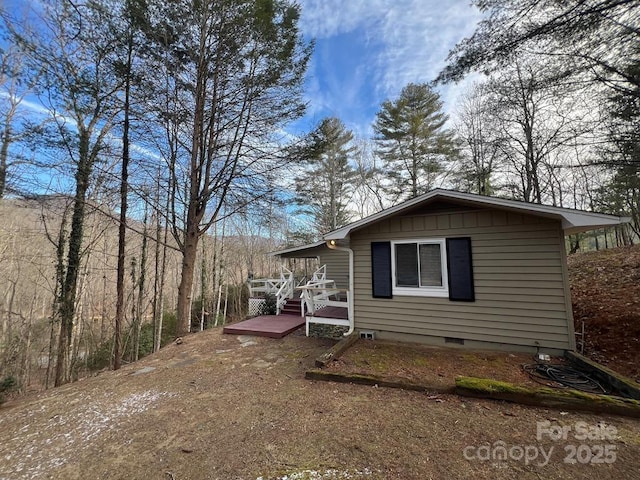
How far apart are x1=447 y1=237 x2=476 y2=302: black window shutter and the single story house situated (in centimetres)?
2

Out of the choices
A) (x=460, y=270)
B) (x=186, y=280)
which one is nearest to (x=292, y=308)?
(x=186, y=280)

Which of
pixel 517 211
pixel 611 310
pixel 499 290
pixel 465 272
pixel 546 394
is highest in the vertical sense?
pixel 517 211

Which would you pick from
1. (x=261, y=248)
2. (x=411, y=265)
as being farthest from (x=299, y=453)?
(x=261, y=248)

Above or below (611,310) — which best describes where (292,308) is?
below

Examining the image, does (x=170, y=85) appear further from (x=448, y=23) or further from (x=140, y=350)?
(x=140, y=350)

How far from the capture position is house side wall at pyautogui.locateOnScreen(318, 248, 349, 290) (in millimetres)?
10531

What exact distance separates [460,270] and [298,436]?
4150 mm

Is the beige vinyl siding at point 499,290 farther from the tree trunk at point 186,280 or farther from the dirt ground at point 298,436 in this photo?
the tree trunk at point 186,280

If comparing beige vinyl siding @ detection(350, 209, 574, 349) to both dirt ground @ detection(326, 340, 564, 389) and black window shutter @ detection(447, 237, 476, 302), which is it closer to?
black window shutter @ detection(447, 237, 476, 302)

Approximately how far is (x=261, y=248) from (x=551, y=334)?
16.6 meters

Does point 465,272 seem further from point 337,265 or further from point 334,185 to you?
point 334,185

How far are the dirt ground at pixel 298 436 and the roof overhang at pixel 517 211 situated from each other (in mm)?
2789

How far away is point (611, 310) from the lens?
5965mm

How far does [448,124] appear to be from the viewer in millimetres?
13828
